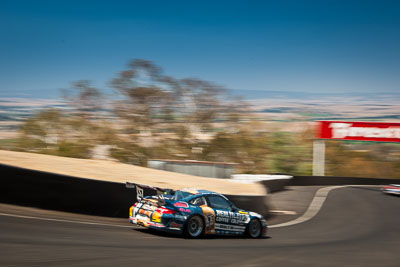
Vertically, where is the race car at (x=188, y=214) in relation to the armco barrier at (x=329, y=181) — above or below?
below

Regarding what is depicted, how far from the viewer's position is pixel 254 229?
1286cm

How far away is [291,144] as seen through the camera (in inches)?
2933

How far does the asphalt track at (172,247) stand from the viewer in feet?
23.2

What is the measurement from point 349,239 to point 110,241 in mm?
8225

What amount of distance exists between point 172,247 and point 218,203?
9.77 feet

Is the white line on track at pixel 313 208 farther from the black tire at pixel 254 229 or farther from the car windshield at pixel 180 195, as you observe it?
the car windshield at pixel 180 195

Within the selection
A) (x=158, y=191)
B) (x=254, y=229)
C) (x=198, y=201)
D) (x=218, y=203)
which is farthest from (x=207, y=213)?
(x=254, y=229)


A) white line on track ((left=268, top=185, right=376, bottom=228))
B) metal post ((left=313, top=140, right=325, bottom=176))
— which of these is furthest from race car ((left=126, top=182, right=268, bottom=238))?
metal post ((left=313, top=140, right=325, bottom=176))

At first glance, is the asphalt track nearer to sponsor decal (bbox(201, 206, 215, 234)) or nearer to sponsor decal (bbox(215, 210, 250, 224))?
sponsor decal (bbox(201, 206, 215, 234))

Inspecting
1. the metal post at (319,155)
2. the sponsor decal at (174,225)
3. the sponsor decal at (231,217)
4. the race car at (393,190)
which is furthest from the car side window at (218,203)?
the metal post at (319,155)

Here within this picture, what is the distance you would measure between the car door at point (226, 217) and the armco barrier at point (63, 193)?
7.21 ft

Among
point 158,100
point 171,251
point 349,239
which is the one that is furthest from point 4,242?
point 158,100

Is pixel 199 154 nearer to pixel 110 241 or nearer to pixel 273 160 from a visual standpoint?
pixel 273 160

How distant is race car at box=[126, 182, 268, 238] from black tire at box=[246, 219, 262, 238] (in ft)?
0.51
